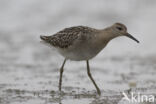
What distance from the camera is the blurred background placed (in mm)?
10383

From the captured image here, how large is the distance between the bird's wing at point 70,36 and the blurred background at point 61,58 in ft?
2.69

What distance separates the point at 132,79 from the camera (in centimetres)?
1097

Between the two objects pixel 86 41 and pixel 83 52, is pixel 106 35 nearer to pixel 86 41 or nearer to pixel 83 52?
pixel 86 41

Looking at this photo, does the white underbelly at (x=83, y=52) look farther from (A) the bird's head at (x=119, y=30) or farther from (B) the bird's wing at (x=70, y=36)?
(A) the bird's head at (x=119, y=30)

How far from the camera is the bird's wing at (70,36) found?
9.88 meters

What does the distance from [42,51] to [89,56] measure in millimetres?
3776

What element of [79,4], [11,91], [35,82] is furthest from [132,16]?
[11,91]

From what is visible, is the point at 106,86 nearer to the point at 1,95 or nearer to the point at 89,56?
the point at 89,56

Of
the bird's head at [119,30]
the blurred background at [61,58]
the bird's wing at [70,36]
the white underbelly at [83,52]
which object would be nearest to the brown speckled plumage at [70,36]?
the bird's wing at [70,36]

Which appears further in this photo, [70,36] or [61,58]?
[61,58]

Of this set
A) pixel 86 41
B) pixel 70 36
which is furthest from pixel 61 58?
pixel 86 41

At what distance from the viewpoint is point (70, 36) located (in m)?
9.99

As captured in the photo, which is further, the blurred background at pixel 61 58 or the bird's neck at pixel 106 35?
the blurred background at pixel 61 58

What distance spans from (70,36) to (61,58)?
3.17m
